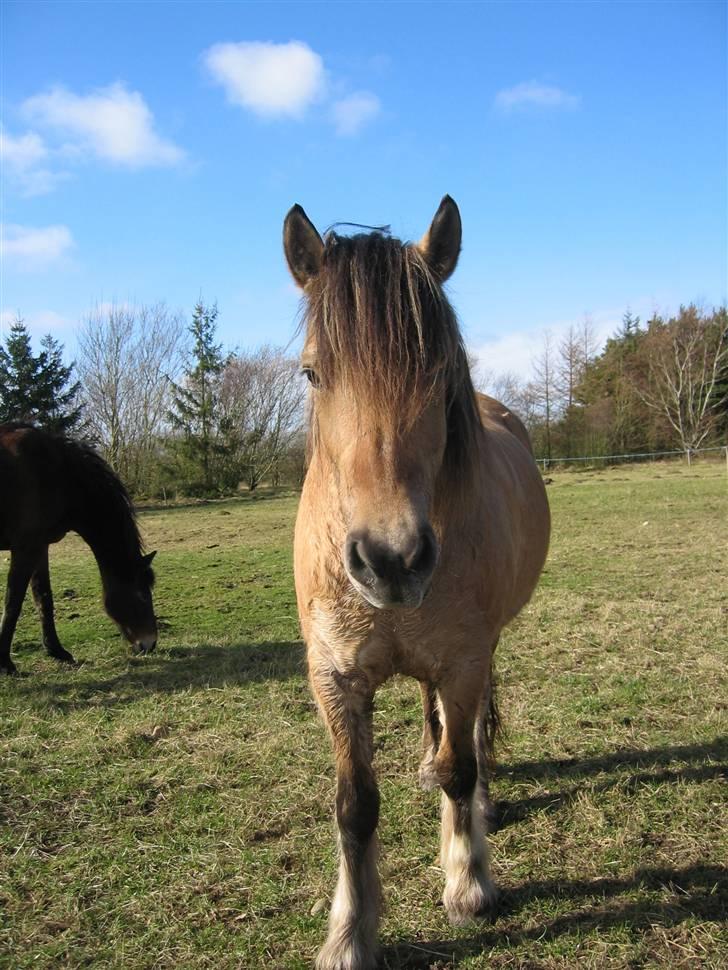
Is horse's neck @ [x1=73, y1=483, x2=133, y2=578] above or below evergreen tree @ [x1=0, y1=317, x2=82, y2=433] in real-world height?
below

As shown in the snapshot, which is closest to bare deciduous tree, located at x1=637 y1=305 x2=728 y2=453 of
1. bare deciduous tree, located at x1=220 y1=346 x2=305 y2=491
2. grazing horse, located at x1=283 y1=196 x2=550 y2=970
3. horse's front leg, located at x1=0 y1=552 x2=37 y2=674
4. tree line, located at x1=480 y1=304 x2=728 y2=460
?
tree line, located at x1=480 y1=304 x2=728 y2=460

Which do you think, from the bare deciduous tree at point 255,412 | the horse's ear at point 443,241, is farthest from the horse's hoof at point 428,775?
the bare deciduous tree at point 255,412

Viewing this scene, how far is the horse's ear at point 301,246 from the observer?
2294 millimetres

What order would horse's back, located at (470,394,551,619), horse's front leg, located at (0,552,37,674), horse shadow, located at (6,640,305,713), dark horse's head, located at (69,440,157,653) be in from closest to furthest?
horse's back, located at (470,394,551,619) < horse shadow, located at (6,640,305,713) < horse's front leg, located at (0,552,37,674) < dark horse's head, located at (69,440,157,653)

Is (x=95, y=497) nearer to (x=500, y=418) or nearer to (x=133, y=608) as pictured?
(x=133, y=608)

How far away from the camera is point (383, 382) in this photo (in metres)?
2.00

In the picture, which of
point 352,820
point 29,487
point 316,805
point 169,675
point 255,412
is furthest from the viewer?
point 255,412

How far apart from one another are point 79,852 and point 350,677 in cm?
182

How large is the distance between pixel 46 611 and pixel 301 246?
5.34m

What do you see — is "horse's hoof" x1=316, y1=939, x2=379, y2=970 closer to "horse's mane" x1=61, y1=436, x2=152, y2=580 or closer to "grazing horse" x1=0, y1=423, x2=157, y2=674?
"grazing horse" x1=0, y1=423, x2=157, y2=674

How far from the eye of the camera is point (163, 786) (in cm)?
371

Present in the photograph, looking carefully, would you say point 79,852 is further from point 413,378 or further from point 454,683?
point 413,378

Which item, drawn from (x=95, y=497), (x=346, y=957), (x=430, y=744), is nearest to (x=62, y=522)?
(x=95, y=497)

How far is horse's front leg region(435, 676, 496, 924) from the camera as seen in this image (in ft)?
8.20
